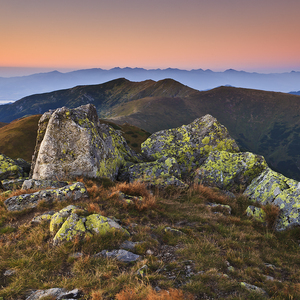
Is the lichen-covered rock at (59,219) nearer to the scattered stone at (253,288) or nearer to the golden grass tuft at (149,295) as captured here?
the golden grass tuft at (149,295)

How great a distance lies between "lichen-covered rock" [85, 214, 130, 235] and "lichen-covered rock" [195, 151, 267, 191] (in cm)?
877

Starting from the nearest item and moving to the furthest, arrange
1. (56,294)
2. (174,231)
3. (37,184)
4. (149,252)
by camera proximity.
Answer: (56,294), (149,252), (174,231), (37,184)

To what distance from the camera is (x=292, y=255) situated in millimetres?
6414

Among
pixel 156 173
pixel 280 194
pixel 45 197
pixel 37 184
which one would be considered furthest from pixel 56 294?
pixel 280 194

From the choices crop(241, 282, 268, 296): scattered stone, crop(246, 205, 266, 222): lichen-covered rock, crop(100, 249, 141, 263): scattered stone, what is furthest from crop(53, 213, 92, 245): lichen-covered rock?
crop(246, 205, 266, 222): lichen-covered rock

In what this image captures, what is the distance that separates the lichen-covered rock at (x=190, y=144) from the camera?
17188mm

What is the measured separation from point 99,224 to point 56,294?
2.32 metres

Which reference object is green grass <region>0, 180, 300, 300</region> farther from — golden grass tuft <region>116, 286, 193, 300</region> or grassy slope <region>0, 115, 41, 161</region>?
grassy slope <region>0, 115, 41, 161</region>

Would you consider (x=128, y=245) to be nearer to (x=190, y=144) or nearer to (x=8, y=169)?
(x=8, y=169)

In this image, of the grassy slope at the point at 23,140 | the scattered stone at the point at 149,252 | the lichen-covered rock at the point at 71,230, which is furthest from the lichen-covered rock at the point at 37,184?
the grassy slope at the point at 23,140

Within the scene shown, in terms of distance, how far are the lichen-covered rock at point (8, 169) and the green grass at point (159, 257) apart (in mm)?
6542

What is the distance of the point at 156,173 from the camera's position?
532 inches

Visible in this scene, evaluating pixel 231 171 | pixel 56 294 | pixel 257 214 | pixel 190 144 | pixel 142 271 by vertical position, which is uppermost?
pixel 190 144

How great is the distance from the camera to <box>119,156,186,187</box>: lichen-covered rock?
12344 millimetres
